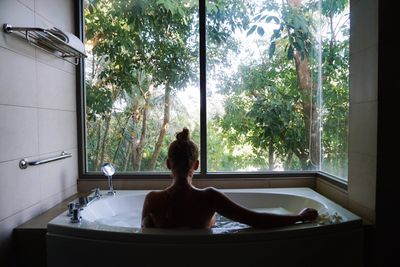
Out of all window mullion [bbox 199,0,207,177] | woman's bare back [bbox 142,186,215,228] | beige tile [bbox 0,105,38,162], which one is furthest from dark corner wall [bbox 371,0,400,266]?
beige tile [bbox 0,105,38,162]

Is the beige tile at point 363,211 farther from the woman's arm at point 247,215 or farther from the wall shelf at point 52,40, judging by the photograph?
the wall shelf at point 52,40

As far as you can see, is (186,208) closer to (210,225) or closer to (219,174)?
(210,225)

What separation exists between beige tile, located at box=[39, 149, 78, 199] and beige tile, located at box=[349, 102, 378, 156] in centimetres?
181

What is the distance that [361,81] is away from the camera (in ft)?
5.41

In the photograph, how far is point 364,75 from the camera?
1616mm

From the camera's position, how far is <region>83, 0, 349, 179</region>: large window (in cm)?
239

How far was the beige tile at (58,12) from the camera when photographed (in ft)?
6.25

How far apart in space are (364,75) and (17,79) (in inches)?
70.7

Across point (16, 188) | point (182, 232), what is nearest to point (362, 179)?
point (182, 232)

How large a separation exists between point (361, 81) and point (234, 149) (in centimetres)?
107

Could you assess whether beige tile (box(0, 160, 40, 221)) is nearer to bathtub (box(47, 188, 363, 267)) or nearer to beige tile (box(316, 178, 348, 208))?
bathtub (box(47, 188, 363, 267))

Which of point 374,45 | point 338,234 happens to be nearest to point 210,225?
point 338,234

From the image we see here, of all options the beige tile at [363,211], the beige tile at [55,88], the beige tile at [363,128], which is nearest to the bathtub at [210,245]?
the beige tile at [363,211]

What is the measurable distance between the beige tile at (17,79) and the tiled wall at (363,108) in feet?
5.86
